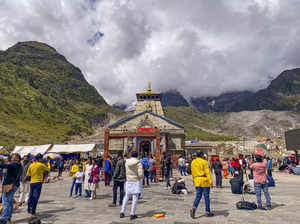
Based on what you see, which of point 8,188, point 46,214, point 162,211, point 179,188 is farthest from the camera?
point 179,188

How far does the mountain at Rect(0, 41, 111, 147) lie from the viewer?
69.0m

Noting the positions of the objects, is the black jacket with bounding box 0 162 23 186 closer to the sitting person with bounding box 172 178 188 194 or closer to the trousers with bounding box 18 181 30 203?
the trousers with bounding box 18 181 30 203

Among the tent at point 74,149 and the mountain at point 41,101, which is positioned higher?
the mountain at point 41,101

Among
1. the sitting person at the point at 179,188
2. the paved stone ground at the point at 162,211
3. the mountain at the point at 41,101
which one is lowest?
the paved stone ground at the point at 162,211

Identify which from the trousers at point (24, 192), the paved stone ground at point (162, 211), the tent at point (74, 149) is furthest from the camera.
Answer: the tent at point (74, 149)

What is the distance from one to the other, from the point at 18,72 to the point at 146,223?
459 feet

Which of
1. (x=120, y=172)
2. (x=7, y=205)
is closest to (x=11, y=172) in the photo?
(x=7, y=205)

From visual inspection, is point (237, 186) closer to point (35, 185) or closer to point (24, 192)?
point (35, 185)

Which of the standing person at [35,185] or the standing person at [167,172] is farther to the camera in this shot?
the standing person at [167,172]

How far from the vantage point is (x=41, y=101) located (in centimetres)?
11019

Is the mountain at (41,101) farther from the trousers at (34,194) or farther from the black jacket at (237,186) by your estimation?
the black jacket at (237,186)

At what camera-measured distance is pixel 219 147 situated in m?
56.7

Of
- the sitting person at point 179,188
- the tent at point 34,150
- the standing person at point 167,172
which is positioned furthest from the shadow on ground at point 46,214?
the tent at point 34,150

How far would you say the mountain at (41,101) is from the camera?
226 feet
